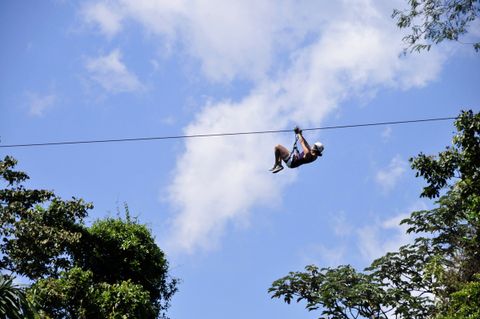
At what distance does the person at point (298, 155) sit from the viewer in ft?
36.2

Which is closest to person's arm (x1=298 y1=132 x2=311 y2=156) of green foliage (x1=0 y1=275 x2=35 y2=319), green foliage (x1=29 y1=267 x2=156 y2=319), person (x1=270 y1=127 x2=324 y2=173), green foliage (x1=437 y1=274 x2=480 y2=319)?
person (x1=270 y1=127 x2=324 y2=173)

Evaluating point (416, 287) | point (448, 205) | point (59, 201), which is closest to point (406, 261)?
point (416, 287)

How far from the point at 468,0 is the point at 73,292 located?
11853 millimetres

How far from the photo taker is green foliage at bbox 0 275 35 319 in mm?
8258

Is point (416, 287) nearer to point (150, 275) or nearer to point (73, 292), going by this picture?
point (150, 275)

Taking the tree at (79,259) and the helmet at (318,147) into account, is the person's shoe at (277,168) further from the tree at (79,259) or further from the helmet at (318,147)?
the tree at (79,259)

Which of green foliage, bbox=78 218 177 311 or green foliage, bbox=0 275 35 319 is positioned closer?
green foliage, bbox=0 275 35 319

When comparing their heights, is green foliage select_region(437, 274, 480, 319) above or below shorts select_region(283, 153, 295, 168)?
below

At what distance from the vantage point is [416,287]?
15.2 m

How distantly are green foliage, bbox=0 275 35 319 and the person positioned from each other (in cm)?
525

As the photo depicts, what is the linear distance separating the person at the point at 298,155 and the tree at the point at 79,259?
609 cm

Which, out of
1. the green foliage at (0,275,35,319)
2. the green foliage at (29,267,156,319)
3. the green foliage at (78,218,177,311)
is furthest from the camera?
the green foliage at (78,218,177,311)

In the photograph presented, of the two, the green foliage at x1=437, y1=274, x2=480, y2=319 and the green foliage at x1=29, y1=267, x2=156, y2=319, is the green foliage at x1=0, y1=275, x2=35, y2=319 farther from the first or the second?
the green foliage at x1=437, y1=274, x2=480, y2=319

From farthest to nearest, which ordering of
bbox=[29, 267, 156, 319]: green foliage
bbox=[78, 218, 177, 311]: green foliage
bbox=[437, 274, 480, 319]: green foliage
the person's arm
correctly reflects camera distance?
bbox=[78, 218, 177, 311]: green foliage
bbox=[29, 267, 156, 319]: green foliage
bbox=[437, 274, 480, 319]: green foliage
the person's arm
